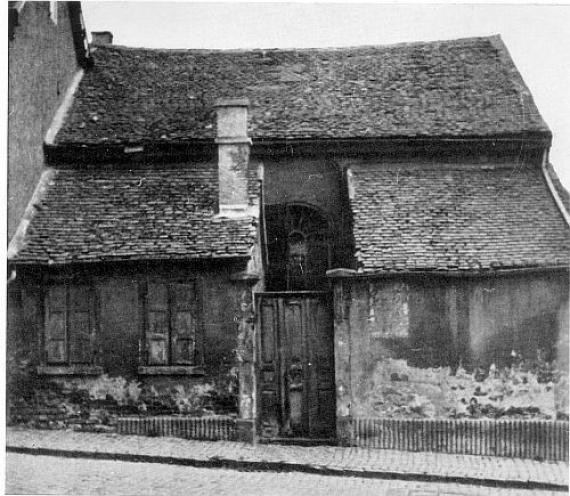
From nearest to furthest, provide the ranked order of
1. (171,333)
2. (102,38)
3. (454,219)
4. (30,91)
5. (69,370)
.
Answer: (69,370) → (171,333) → (30,91) → (454,219) → (102,38)

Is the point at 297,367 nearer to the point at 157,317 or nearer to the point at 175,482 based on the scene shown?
the point at 157,317

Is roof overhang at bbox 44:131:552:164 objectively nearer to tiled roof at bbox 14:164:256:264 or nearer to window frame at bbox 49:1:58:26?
tiled roof at bbox 14:164:256:264

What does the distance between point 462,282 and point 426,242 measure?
3.41 feet

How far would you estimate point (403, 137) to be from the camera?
54.6 ft

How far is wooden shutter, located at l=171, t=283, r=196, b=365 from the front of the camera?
14.5 meters

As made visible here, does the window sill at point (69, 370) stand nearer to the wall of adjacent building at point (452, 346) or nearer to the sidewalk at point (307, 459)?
the sidewalk at point (307, 459)

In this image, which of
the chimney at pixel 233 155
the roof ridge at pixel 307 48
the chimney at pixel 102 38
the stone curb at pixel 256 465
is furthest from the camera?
the chimney at pixel 102 38

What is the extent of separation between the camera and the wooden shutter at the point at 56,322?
14.6 m

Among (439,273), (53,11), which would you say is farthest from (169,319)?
(53,11)

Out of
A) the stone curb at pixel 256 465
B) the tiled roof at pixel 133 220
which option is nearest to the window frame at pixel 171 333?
the tiled roof at pixel 133 220

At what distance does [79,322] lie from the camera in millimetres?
14680

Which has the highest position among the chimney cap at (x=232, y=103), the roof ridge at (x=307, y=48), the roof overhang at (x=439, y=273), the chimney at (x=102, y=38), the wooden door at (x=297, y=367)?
the chimney at (x=102, y=38)

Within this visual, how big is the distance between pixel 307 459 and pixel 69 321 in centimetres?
517

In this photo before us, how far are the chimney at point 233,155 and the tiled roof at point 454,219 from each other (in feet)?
7.59
